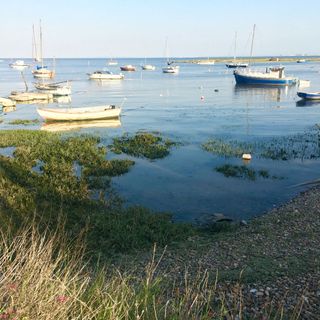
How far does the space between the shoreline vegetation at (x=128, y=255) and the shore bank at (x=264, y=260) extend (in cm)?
3

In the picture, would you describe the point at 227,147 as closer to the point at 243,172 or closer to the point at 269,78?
the point at 243,172

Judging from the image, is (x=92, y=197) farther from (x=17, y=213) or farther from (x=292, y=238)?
(x=292, y=238)

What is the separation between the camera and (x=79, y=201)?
609 inches

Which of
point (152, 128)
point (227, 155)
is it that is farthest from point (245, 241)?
point (152, 128)

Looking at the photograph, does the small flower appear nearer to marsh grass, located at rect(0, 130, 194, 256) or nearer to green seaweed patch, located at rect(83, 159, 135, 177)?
marsh grass, located at rect(0, 130, 194, 256)

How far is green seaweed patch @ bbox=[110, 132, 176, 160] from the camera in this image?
25.5 m

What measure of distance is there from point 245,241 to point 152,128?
24.5 metres

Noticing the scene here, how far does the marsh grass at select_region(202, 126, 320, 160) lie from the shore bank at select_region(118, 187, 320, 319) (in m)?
10.2

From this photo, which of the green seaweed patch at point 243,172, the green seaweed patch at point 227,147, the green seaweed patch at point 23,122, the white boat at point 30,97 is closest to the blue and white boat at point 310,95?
the green seaweed patch at point 227,147

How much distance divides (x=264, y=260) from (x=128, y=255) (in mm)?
3855

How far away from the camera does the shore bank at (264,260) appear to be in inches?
321

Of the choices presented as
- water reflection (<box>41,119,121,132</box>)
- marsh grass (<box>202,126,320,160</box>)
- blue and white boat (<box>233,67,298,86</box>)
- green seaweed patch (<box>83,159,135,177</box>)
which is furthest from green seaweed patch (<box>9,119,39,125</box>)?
blue and white boat (<box>233,67,298,86</box>)

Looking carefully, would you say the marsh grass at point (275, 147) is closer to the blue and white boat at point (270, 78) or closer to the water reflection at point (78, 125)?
the water reflection at point (78, 125)

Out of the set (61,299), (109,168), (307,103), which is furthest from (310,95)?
(61,299)
